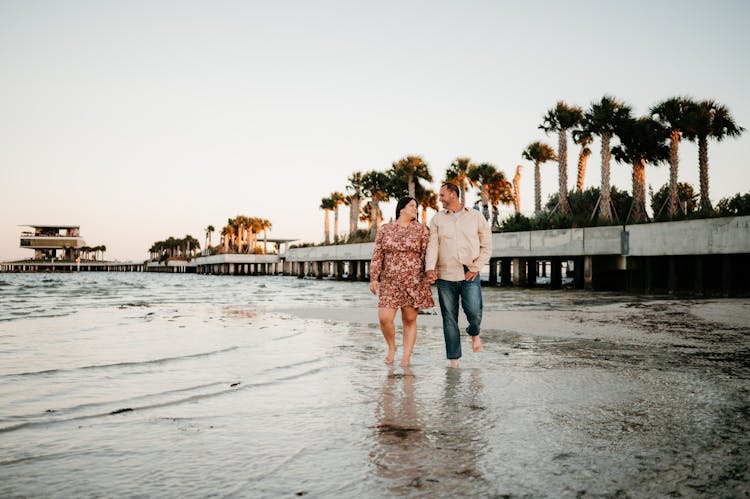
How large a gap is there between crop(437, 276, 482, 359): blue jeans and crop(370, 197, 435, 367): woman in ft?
0.57

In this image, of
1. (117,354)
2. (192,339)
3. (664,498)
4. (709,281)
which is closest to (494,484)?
(664,498)

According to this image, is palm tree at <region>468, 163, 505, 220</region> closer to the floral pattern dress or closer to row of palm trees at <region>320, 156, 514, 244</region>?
row of palm trees at <region>320, 156, 514, 244</region>

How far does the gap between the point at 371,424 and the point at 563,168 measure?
119 ft

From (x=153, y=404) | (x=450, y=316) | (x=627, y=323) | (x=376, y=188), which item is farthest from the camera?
(x=376, y=188)

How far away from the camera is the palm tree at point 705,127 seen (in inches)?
1244

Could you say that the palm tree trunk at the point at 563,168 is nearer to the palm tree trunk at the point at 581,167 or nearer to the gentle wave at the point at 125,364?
the palm tree trunk at the point at 581,167

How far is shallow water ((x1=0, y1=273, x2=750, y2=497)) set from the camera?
9.02 feet

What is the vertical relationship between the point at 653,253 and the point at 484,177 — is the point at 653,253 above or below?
below

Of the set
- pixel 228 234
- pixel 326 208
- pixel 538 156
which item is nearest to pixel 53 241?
pixel 228 234

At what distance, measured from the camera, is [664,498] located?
250cm

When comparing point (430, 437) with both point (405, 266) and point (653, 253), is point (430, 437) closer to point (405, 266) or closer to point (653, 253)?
point (405, 266)

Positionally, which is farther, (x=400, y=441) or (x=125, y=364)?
(x=125, y=364)

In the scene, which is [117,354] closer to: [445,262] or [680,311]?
[445,262]

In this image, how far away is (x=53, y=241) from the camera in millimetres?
172000
